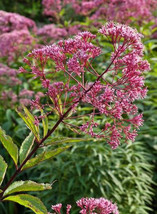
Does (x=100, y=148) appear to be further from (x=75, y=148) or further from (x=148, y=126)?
(x=148, y=126)

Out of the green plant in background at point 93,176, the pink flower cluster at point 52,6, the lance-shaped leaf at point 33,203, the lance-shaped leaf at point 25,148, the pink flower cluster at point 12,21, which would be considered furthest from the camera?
the pink flower cluster at point 52,6

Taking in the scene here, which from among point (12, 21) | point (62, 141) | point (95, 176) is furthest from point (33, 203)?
point (12, 21)

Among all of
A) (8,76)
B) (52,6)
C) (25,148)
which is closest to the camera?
(25,148)

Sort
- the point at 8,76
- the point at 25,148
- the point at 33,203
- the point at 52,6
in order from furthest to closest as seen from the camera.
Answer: the point at 52,6
the point at 8,76
the point at 25,148
the point at 33,203

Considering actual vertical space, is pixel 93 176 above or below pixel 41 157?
below

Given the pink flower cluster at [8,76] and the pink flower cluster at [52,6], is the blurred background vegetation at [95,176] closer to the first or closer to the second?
the pink flower cluster at [8,76]

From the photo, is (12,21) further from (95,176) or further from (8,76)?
(95,176)

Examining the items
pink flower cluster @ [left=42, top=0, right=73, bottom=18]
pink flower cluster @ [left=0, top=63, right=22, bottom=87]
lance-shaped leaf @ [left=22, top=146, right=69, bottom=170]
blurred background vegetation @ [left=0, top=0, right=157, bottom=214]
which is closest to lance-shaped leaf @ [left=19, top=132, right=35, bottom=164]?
lance-shaped leaf @ [left=22, top=146, right=69, bottom=170]

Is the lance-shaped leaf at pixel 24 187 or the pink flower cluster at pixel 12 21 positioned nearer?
the lance-shaped leaf at pixel 24 187

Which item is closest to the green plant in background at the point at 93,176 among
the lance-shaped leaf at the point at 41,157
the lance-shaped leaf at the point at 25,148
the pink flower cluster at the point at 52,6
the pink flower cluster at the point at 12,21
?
the lance-shaped leaf at the point at 25,148

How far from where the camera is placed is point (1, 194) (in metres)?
1.36

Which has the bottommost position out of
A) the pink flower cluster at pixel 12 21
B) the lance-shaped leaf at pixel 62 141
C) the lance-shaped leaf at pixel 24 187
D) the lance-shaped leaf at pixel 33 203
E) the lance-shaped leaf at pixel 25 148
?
the lance-shaped leaf at pixel 33 203

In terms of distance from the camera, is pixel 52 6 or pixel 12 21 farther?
pixel 52 6

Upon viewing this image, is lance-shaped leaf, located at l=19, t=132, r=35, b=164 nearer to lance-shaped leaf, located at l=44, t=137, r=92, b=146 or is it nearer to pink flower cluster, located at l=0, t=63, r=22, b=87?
lance-shaped leaf, located at l=44, t=137, r=92, b=146
